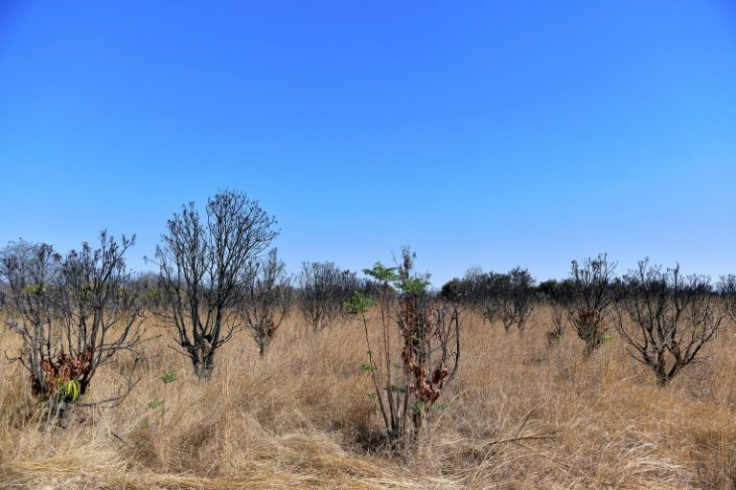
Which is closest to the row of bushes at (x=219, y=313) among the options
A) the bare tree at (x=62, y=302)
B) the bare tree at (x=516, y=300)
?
the bare tree at (x=62, y=302)

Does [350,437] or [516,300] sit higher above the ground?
[516,300]

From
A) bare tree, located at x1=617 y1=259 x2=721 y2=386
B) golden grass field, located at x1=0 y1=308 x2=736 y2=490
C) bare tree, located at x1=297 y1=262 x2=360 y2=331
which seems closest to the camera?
golden grass field, located at x1=0 y1=308 x2=736 y2=490

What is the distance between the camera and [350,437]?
3.90 meters

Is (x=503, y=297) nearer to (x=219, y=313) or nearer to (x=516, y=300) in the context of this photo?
(x=516, y=300)

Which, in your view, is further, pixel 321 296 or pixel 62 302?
pixel 321 296

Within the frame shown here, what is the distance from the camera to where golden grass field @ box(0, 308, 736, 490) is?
312cm

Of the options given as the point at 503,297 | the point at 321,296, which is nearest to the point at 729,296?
the point at 503,297

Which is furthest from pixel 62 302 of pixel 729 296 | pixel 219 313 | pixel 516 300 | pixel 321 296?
pixel 729 296

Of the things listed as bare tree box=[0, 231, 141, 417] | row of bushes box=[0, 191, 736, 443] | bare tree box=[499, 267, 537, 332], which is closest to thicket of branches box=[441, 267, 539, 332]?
bare tree box=[499, 267, 537, 332]

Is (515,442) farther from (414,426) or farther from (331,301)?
(331,301)

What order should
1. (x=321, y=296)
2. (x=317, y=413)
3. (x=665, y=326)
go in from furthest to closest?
1. (x=321, y=296)
2. (x=665, y=326)
3. (x=317, y=413)

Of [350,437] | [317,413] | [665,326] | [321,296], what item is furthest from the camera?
[321,296]

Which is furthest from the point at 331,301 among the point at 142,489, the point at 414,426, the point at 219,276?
the point at 142,489

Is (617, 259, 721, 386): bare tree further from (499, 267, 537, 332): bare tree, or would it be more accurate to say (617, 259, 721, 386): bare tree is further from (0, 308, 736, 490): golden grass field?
(499, 267, 537, 332): bare tree
